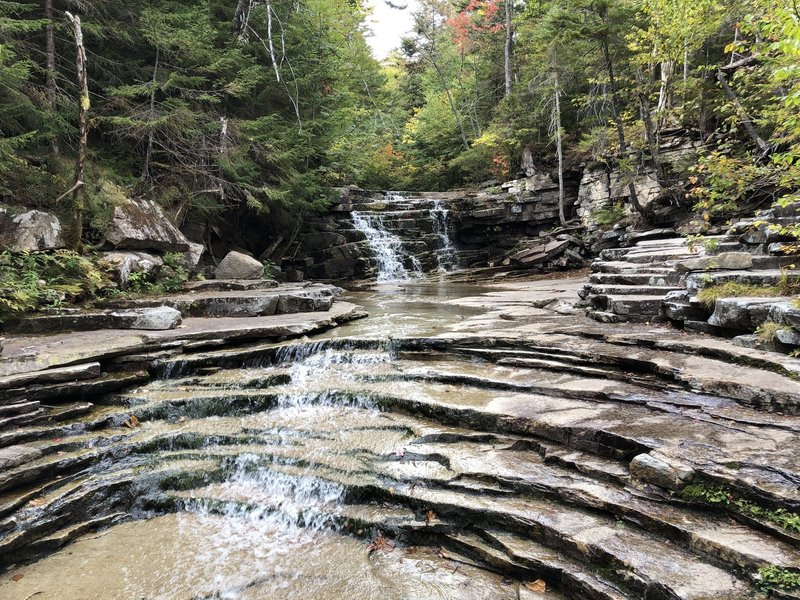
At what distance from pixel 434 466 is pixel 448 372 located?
5.70 feet

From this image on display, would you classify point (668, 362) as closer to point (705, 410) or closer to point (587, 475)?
point (705, 410)

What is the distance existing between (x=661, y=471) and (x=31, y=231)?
1031cm

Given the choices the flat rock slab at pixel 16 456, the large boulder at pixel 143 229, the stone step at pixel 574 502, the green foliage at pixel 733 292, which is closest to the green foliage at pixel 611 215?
the green foliage at pixel 733 292

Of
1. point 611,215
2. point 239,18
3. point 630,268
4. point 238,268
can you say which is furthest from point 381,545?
point 611,215

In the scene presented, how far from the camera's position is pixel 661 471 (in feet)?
10.6

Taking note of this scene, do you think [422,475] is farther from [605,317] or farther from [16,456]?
[605,317]

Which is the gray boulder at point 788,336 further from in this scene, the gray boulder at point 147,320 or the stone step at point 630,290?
the gray boulder at point 147,320

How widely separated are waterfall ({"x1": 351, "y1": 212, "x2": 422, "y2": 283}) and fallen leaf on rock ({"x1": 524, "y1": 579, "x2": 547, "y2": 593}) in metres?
14.5

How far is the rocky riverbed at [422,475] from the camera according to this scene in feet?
9.82

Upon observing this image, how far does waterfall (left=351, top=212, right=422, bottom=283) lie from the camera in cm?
1755

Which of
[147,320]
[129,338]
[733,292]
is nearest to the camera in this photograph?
[733,292]

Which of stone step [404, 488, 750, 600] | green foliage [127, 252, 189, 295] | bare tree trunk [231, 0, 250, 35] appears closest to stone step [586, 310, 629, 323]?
stone step [404, 488, 750, 600]

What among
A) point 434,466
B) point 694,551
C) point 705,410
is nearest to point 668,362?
point 705,410

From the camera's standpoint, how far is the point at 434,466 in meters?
4.16
